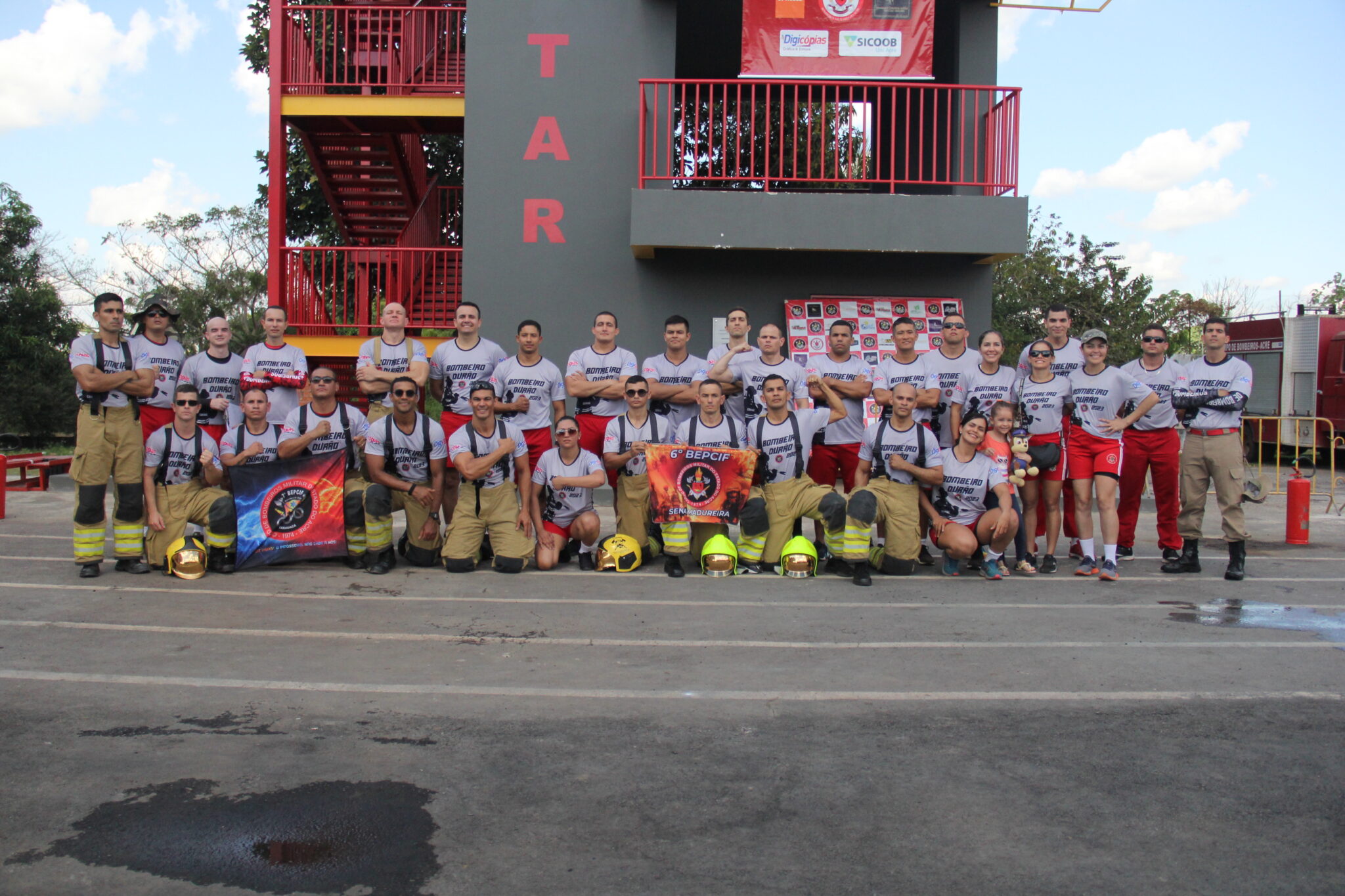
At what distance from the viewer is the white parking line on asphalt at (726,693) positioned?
4953mm

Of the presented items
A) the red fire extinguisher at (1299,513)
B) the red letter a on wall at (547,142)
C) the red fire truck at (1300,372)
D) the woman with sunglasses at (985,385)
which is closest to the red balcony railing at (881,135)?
the red letter a on wall at (547,142)

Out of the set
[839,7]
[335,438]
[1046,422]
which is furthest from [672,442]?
[839,7]

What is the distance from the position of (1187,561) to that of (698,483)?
13.6 feet

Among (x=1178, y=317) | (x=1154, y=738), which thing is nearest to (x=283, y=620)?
(x=1154, y=738)

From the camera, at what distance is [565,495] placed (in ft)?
27.4

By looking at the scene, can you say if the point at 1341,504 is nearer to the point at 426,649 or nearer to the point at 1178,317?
the point at 426,649

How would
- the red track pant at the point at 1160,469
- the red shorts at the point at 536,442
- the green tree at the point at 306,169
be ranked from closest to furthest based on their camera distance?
1. the red track pant at the point at 1160,469
2. the red shorts at the point at 536,442
3. the green tree at the point at 306,169

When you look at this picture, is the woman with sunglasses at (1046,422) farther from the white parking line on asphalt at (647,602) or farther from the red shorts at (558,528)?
the red shorts at (558,528)

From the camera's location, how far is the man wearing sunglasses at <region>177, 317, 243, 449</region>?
332 inches

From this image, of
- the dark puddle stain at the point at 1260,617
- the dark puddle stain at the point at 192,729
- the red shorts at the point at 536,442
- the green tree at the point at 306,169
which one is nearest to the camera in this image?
the dark puddle stain at the point at 192,729

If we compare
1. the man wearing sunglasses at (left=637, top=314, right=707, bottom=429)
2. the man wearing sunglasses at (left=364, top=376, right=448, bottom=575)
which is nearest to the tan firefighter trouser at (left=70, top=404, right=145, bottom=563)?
the man wearing sunglasses at (left=364, top=376, right=448, bottom=575)

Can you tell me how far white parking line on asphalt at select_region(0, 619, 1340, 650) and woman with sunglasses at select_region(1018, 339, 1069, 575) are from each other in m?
2.26

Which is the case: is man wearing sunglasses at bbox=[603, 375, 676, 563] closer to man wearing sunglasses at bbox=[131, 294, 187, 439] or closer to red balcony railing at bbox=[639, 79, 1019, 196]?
man wearing sunglasses at bbox=[131, 294, 187, 439]

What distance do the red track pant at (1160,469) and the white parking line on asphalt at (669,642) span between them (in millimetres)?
2621
